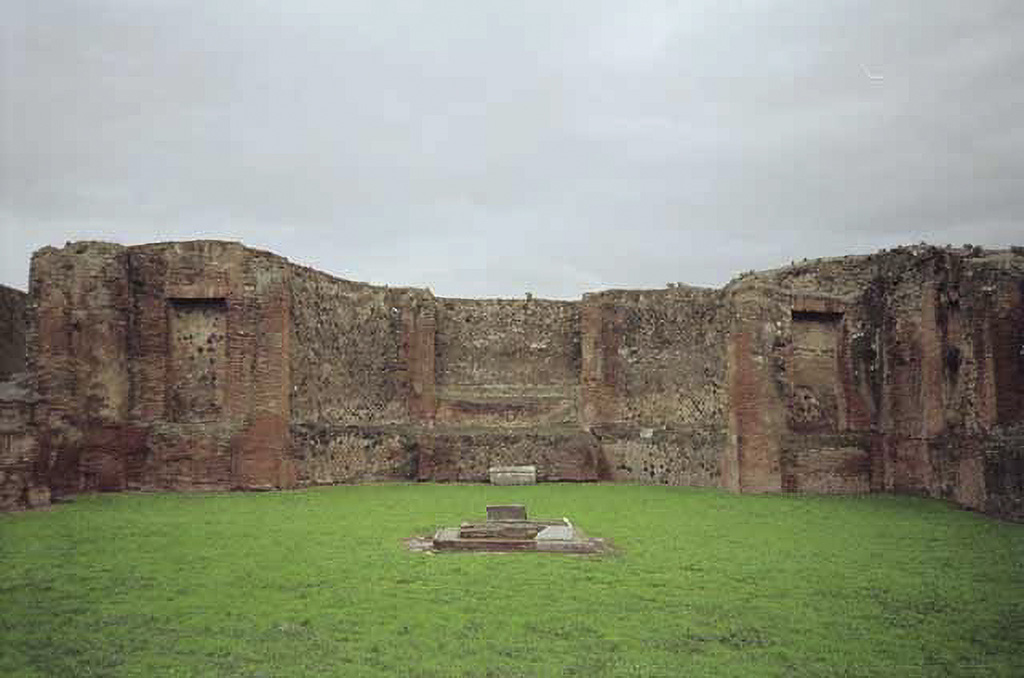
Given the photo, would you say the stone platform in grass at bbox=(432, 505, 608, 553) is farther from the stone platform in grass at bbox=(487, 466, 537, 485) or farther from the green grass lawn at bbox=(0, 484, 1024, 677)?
the stone platform in grass at bbox=(487, 466, 537, 485)

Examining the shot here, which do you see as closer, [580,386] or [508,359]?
[580,386]

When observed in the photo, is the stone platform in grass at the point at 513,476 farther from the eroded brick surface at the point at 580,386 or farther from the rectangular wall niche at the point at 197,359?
the rectangular wall niche at the point at 197,359

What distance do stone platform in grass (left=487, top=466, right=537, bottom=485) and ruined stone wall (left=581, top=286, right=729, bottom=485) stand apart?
7.83 feet

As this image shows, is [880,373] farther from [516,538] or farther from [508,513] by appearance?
[516,538]

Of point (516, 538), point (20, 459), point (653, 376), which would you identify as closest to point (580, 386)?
point (653, 376)

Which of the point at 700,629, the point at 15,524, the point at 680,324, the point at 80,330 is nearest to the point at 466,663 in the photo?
the point at 700,629

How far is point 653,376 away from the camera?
66.7 feet

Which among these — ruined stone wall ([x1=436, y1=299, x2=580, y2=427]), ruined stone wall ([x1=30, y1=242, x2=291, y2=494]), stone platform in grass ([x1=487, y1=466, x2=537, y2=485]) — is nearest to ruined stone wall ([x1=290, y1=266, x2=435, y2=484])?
ruined stone wall ([x1=436, y1=299, x2=580, y2=427])

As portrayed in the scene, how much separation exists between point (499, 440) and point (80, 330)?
9.82 m

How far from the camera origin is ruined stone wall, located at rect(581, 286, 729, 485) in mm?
18984

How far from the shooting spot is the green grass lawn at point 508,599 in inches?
213

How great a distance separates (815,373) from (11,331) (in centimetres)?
1950

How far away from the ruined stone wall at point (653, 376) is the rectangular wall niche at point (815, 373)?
6.26ft

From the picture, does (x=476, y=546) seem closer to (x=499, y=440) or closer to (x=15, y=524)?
(x=15, y=524)
